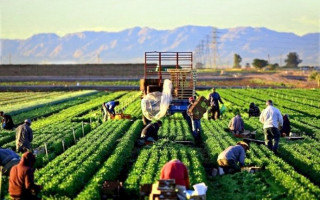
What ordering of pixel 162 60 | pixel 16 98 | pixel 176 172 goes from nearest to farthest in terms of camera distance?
pixel 176 172
pixel 162 60
pixel 16 98

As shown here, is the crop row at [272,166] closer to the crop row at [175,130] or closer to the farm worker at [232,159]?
the farm worker at [232,159]

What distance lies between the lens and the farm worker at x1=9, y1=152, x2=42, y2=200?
498 inches

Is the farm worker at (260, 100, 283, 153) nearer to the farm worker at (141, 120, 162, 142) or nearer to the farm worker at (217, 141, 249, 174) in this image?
the farm worker at (217, 141, 249, 174)

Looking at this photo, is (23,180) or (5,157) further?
(5,157)

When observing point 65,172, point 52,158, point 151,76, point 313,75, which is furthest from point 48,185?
point 313,75

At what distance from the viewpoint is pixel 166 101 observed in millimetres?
26156

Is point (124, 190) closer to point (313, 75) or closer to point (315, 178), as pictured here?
point (315, 178)

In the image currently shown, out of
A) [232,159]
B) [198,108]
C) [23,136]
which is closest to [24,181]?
[232,159]

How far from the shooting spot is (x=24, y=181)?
12727 millimetres

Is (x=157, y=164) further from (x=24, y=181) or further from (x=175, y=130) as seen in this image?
(x=175, y=130)

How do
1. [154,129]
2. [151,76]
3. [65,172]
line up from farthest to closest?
[151,76]
[154,129]
[65,172]

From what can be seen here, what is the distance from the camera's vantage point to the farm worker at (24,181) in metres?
12.6

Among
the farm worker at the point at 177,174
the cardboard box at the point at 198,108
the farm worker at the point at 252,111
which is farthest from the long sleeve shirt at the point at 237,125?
the farm worker at the point at 177,174

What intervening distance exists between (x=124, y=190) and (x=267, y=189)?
3752 millimetres
